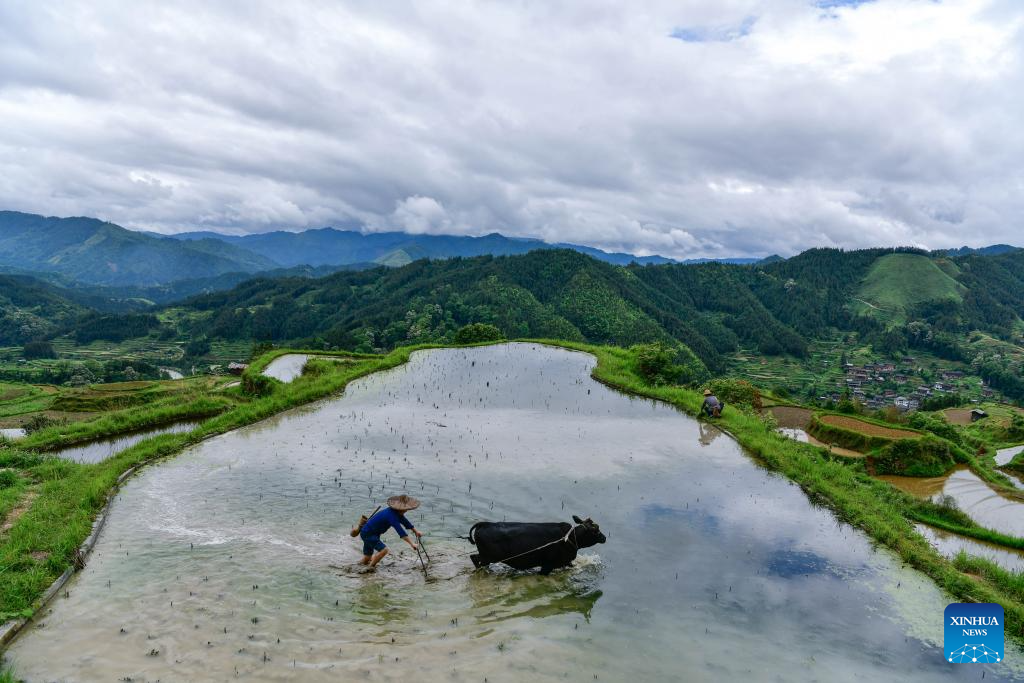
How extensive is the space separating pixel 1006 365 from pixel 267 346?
194 metres

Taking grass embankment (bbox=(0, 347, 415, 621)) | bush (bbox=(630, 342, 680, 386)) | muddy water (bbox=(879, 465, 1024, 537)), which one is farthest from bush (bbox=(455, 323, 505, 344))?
muddy water (bbox=(879, 465, 1024, 537))

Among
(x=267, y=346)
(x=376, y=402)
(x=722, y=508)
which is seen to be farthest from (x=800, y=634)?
(x=267, y=346)

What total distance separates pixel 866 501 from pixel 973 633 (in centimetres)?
673

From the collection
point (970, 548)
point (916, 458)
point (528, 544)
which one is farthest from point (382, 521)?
point (916, 458)

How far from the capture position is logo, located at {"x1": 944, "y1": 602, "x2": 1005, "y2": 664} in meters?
9.40

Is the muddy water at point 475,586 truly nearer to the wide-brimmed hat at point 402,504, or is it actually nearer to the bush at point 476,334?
the wide-brimmed hat at point 402,504

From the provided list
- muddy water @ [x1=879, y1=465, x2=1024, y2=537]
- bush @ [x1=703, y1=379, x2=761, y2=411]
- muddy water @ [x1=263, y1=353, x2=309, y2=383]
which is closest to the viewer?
muddy water @ [x1=879, y1=465, x2=1024, y2=537]

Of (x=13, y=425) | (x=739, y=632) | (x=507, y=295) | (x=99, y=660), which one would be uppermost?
(x=507, y=295)

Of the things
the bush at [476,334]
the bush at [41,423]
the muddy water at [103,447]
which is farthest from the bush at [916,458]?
the bush at [41,423]

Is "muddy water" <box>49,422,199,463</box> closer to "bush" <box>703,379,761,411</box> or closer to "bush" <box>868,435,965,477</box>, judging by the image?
"bush" <box>703,379,761,411</box>

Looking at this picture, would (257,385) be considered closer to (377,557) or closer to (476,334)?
(476,334)

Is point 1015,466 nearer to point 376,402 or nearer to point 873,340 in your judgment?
point 376,402

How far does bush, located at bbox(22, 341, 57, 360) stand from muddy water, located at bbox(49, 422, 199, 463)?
200 m

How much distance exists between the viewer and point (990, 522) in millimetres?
18781
